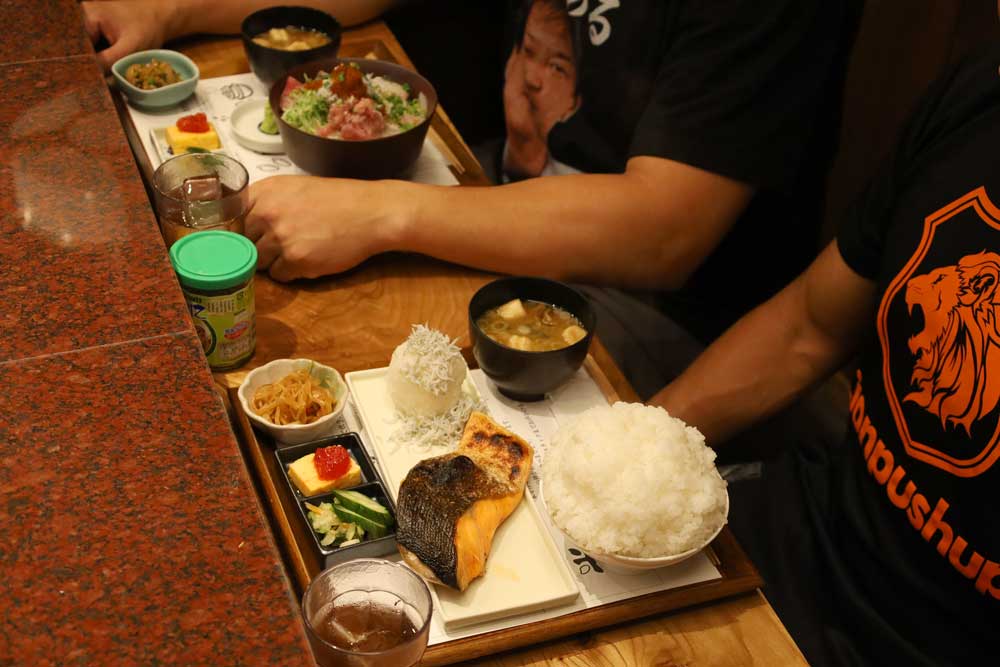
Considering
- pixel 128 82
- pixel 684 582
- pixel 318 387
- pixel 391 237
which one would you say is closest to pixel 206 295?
pixel 318 387

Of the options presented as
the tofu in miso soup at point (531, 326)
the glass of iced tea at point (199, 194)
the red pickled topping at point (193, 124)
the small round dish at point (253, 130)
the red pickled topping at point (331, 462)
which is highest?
the glass of iced tea at point (199, 194)

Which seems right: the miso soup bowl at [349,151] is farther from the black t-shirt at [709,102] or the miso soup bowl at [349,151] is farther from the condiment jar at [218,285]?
the condiment jar at [218,285]

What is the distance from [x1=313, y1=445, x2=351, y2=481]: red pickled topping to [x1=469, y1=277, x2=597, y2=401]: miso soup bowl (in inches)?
11.0

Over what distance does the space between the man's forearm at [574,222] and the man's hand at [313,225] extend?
0.05m

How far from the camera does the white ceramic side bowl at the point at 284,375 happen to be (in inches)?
54.7

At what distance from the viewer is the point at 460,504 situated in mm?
1255

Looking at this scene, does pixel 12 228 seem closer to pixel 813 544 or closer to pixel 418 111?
pixel 418 111

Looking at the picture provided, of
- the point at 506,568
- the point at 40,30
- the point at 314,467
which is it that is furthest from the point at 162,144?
the point at 506,568

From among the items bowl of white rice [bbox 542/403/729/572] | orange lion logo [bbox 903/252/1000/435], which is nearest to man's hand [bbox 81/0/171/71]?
bowl of white rice [bbox 542/403/729/572]

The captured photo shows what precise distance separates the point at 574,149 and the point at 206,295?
3.53 ft

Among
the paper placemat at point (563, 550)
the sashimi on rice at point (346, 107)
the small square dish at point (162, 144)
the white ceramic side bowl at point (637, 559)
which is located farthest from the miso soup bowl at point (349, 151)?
the white ceramic side bowl at point (637, 559)

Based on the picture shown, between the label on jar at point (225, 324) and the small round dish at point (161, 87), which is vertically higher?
the label on jar at point (225, 324)

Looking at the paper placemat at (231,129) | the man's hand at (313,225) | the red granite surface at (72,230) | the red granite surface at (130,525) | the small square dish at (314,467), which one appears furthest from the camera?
the paper placemat at (231,129)

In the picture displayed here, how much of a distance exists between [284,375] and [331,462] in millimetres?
209
